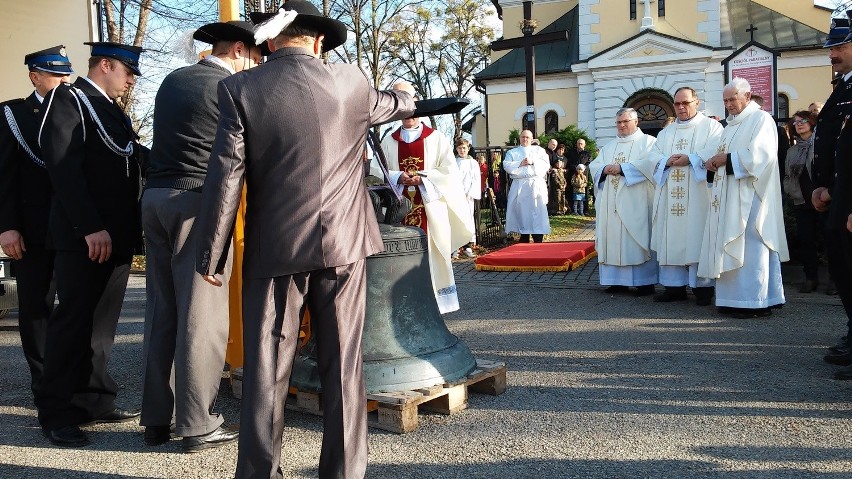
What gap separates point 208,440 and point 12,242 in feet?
5.45

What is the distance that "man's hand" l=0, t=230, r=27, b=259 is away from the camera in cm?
429

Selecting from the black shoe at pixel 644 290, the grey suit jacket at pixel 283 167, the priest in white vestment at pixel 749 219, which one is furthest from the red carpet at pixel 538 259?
the grey suit jacket at pixel 283 167

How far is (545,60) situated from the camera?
32281mm

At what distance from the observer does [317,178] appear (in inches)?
114

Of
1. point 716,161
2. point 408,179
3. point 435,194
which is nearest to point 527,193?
point 716,161

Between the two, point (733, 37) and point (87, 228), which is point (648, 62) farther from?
point (87, 228)

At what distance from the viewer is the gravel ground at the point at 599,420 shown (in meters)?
3.41

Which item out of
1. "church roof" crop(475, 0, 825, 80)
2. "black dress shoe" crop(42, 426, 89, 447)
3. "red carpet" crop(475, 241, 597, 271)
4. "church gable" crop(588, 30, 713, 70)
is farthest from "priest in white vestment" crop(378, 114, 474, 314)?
"church roof" crop(475, 0, 825, 80)

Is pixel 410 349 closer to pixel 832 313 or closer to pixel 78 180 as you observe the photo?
pixel 78 180

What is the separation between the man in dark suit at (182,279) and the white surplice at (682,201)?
4.99m

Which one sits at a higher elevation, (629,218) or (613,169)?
(613,169)

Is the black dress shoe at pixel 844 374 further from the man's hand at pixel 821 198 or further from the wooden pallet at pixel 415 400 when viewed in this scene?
the wooden pallet at pixel 415 400

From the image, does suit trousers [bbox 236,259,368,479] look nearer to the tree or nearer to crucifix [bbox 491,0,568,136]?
crucifix [bbox 491,0,568,136]

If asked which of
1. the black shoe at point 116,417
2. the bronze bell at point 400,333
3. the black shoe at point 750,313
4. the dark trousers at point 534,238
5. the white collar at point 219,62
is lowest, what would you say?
the black shoe at point 750,313
